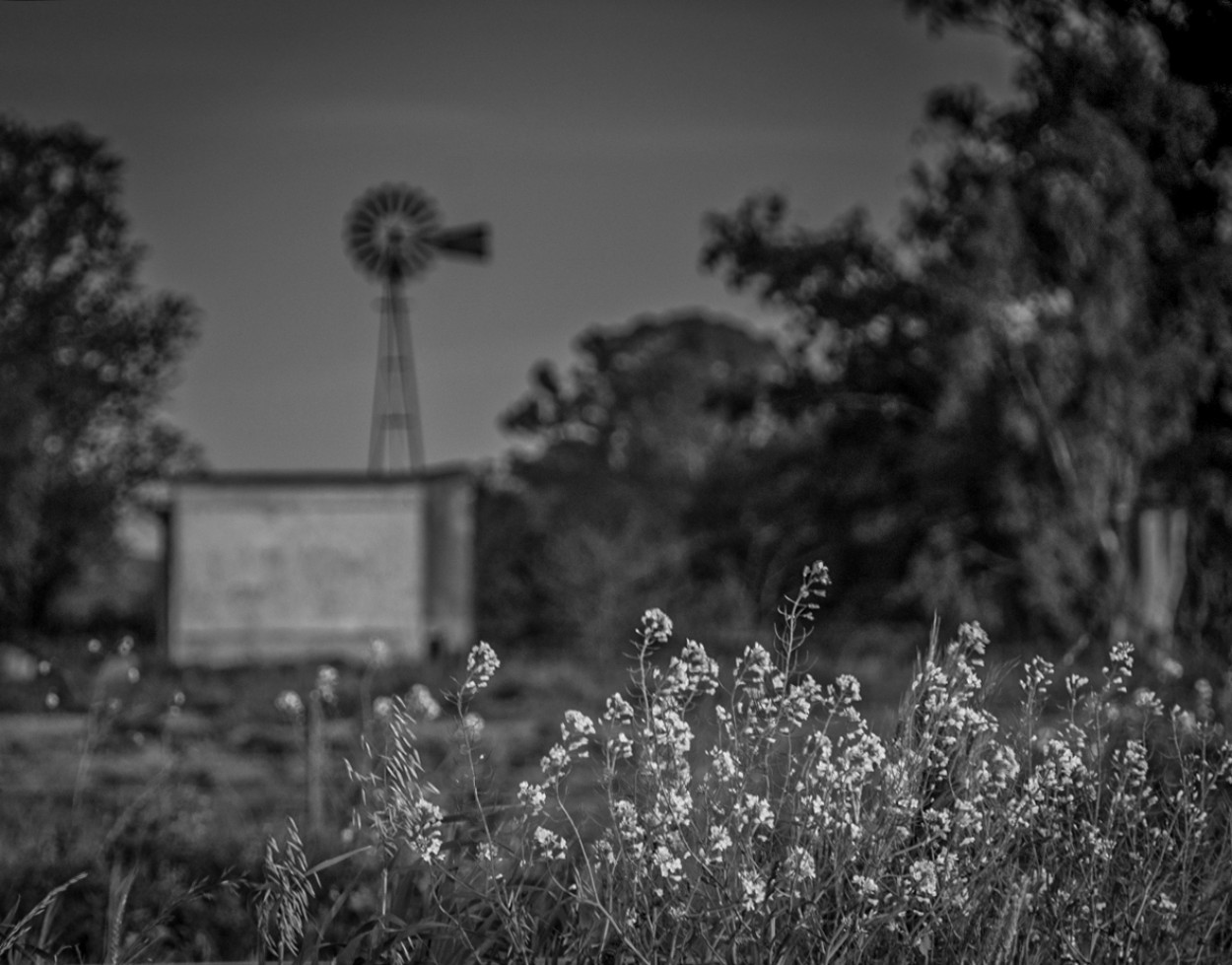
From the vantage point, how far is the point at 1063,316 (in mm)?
19656

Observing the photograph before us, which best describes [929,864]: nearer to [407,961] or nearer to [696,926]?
[696,926]

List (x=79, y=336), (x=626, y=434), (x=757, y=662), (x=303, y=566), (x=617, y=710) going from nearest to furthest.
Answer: (x=617, y=710) → (x=757, y=662) → (x=303, y=566) → (x=79, y=336) → (x=626, y=434)

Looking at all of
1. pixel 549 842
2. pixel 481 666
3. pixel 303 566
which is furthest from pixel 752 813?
pixel 303 566

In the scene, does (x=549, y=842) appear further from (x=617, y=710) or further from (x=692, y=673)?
(x=692, y=673)

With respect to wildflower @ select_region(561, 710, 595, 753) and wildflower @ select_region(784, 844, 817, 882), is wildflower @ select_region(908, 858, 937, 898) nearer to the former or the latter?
wildflower @ select_region(784, 844, 817, 882)

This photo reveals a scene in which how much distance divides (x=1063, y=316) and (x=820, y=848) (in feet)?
56.3

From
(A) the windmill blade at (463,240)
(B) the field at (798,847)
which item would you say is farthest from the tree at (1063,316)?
(B) the field at (798,847)

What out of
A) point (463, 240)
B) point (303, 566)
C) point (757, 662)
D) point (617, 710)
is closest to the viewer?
point (617, 710)

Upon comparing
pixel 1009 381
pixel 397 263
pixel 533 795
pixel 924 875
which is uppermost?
pixel 397 263

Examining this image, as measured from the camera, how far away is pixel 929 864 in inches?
129

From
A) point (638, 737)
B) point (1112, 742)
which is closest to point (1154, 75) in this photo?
point (1112, 742)

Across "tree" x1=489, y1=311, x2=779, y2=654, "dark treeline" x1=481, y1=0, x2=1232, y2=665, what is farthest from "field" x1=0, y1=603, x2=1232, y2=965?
"tree" x1=489, y1=311, x2=779, y2=654

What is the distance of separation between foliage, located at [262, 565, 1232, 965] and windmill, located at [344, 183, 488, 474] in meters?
17.4

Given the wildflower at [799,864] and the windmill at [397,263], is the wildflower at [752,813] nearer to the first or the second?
the wildflower at [799,864]
